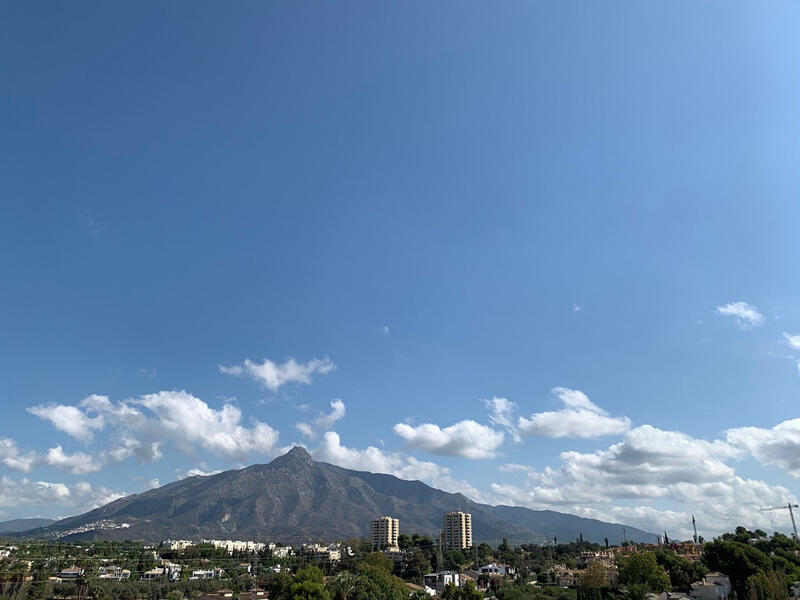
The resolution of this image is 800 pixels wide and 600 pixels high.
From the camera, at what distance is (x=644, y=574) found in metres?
76.4

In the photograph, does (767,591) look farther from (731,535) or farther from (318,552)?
(318,552)

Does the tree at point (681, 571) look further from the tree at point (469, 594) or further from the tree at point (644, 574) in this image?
the tree at point (469, 594)

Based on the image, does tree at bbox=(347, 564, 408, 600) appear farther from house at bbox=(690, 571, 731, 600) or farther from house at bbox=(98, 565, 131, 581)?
house at bbox=(98, 565, 131, 581)

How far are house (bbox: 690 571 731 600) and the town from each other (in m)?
0.16

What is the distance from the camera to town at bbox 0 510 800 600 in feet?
234

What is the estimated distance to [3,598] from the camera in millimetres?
68188

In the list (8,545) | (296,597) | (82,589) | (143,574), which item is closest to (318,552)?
(143,574)

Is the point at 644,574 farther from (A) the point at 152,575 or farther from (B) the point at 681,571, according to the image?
(A) the point at 152,575

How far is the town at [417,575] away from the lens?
234 ft

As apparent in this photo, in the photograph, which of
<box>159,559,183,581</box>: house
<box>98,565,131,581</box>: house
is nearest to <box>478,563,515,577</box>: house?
<box>159,559,183,581</box>: house

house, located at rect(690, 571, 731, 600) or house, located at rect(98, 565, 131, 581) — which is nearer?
house, located at rect(690, 571, 731, 600)

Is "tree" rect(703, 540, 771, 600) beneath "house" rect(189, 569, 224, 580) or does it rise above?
above

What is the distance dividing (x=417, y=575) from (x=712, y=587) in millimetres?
64010

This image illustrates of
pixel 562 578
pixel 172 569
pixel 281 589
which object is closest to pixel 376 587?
pixel 281 589
